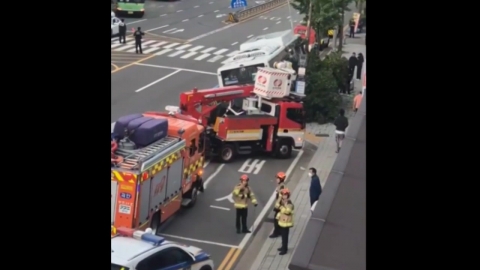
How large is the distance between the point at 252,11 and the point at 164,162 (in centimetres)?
4712

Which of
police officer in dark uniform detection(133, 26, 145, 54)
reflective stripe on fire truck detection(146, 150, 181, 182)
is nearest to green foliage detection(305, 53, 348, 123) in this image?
reflective stripe on fire truck detection(146, 150, 181, 182)

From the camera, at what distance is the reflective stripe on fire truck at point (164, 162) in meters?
14.7

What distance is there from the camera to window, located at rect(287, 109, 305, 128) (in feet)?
72.0

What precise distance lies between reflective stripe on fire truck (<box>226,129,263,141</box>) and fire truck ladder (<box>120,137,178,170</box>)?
496 centimetres

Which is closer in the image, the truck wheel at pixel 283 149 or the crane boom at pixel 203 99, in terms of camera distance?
the crane boom at pixel 203 99

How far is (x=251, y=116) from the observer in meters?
21.2

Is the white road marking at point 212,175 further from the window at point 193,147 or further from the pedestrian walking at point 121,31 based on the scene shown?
the pedestrian walking at point 121,31

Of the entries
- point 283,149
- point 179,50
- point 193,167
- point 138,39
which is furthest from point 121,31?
point 193,167

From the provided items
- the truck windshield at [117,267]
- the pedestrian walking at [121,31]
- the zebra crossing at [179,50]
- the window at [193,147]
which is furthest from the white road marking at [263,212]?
the pedestrian walking at [121,31]
